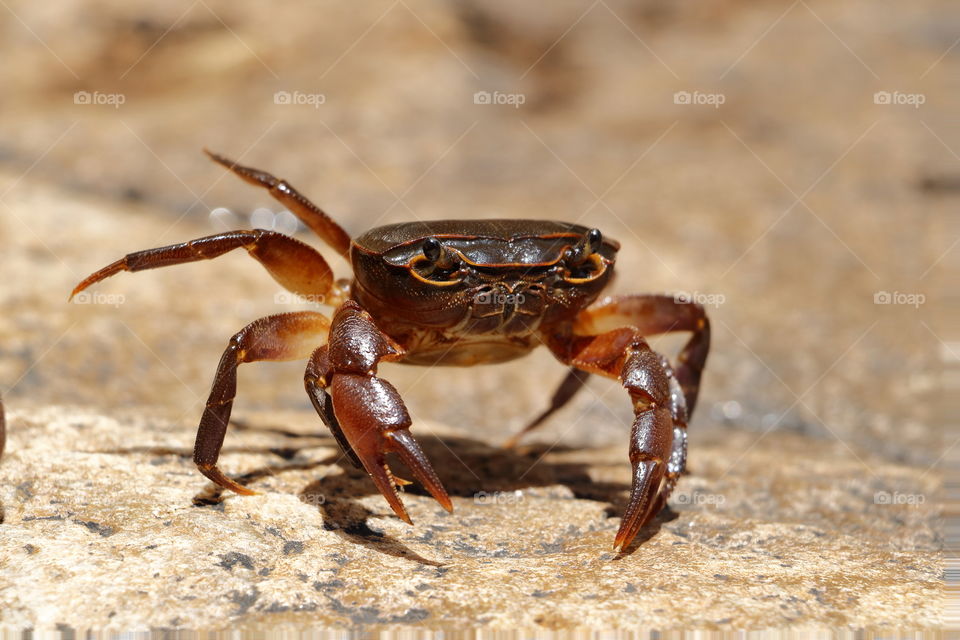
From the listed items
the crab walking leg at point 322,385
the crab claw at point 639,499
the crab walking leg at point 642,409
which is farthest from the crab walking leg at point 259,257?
the crab claw at point 639,499

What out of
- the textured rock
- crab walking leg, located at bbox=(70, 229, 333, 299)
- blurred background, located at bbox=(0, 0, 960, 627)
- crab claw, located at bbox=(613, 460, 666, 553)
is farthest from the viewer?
crab walking leg, located at bbox=(70, 229, 333, 299)

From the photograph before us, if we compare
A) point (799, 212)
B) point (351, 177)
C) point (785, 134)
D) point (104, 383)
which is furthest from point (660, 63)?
point (104, 383)

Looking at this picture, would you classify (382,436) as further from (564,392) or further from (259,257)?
(564,392)

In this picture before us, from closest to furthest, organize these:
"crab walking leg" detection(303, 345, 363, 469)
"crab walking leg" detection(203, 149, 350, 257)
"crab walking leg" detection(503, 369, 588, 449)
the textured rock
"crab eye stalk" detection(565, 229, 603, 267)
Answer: the textured rock, "crab walking leg" detection(303, 345, 363, 469), "crab eye stalk" detection(565, 229, 603, 267), "crab walking leg" detection(203, 149, 350, 257), "crab walking leg" detection(503, 369, 588, 449)

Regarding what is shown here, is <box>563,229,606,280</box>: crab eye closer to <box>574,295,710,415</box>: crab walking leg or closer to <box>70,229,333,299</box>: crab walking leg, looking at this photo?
<box>574,295,710,415</box>: crab walking leg

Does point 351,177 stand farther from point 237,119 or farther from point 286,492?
point 286,492

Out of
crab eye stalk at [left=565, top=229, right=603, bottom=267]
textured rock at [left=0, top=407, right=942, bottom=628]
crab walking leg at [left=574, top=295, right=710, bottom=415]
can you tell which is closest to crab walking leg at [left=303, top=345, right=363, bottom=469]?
textured rock at [left=0, top=407, right=942, bottom=628]
